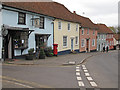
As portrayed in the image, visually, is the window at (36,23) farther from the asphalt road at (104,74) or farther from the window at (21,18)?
the asphalt road at (104,74)

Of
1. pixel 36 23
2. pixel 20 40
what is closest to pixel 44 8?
pixel 36 23

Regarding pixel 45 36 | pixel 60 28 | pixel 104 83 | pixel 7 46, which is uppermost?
pixel 60 28

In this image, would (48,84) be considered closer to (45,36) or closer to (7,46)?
(7,46)

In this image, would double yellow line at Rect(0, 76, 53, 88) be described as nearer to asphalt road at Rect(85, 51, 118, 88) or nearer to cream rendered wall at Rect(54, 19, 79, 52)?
asphalt road at Rect(85, 51, 118, 88)

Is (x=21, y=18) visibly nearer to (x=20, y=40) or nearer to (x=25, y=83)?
(x=20, y=40)

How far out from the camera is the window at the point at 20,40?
568 inches

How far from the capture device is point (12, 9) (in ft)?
46.4

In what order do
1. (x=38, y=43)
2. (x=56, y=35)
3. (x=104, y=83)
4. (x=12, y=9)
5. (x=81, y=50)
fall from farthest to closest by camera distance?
(x=81, y=50)
(x=56, y=35)
(x=38, y=43)
(x=12, y=9)
(x=104, y=83)

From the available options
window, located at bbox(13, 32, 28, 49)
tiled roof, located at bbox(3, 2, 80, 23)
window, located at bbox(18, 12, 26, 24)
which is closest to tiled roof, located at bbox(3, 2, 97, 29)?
tiled roof, located at bbox(3, 2, 80, 23)

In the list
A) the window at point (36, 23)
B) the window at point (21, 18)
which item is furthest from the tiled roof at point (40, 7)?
the window at point (36, 23)

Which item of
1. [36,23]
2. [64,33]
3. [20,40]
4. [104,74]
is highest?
[36,23]

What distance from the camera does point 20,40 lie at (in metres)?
14.7

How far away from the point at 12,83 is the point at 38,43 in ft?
37.6

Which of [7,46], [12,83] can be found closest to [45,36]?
[7,46]
